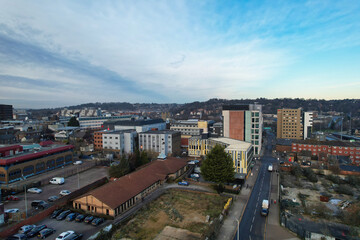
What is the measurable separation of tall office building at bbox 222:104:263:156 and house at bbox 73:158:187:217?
2762 centimetres

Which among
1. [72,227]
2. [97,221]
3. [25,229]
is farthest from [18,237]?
[97,221]

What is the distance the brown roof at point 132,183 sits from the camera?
1050 inches

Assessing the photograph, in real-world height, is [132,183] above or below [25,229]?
above

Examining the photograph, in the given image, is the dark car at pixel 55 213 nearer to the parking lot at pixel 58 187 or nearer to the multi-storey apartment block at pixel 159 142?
the parking lot at pixel 58 187

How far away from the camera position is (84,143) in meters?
70.0

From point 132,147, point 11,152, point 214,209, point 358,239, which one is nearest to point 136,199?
point 214,209

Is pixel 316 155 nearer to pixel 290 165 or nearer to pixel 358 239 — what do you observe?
pixel 290 165

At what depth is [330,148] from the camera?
5475 cm

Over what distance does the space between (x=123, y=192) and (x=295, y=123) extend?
7719cm

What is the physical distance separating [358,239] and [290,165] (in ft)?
92.9

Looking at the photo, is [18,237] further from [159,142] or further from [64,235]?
[159,142]

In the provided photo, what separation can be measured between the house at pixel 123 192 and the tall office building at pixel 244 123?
1088 inches

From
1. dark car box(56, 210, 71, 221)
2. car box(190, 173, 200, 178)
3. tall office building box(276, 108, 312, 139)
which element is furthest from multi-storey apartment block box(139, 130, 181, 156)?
tall office building box(276, 108, 312, 139)

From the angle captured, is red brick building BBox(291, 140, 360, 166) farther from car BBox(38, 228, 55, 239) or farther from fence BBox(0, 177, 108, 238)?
car BBox(38, 228, 55, 239)
